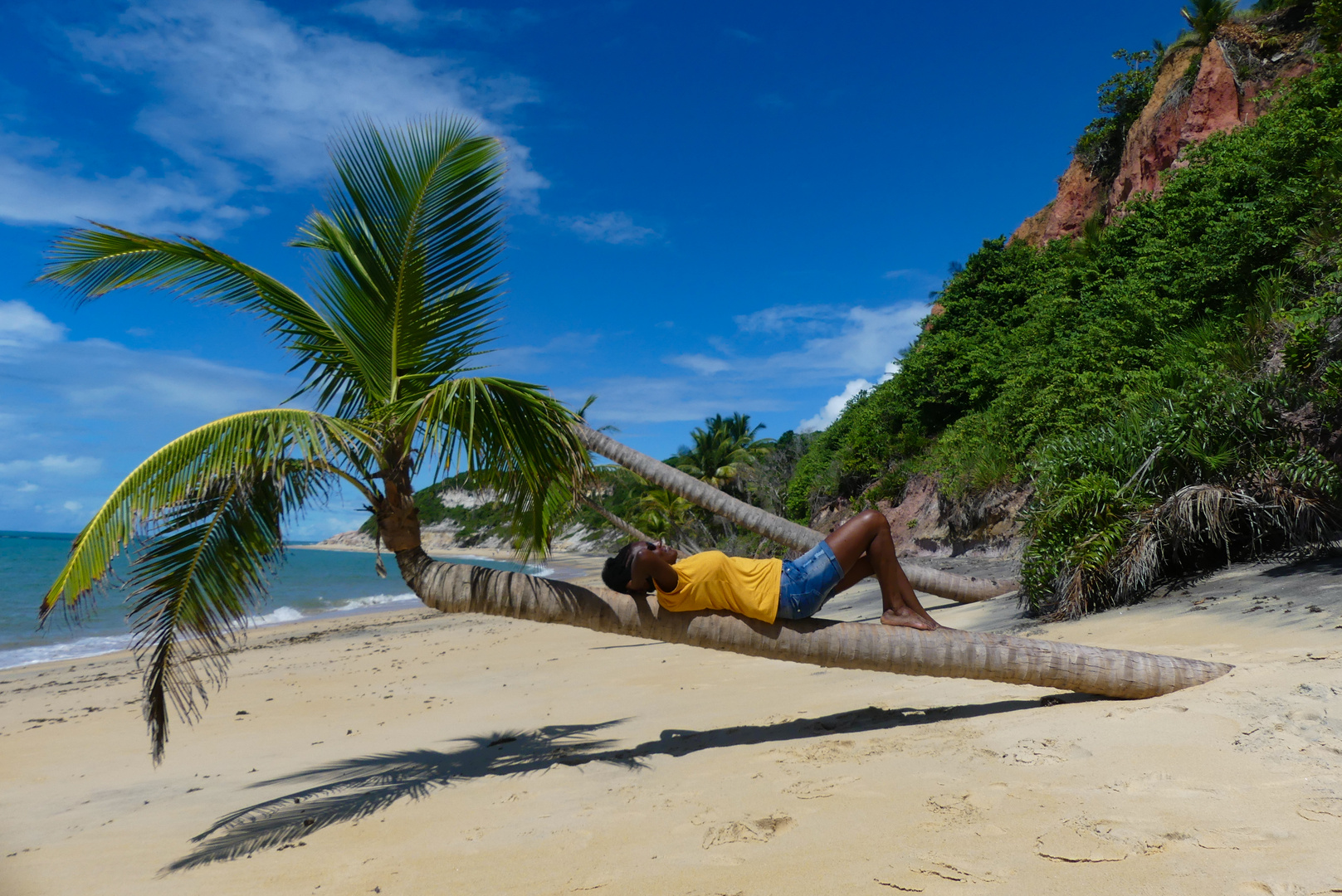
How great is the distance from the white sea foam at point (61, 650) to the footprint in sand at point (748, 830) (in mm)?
16320

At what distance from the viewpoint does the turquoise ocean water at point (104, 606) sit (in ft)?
49.5

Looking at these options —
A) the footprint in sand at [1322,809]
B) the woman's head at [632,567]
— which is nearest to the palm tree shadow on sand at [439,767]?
the woman's head at [632,567]

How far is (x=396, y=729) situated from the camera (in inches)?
271

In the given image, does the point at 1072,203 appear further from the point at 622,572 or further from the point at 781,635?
the point at 622,572

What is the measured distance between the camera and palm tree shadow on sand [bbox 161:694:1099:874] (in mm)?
4113

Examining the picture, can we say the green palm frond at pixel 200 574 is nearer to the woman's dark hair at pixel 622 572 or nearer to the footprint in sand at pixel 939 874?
the woman's dark hair at pixel 622 572

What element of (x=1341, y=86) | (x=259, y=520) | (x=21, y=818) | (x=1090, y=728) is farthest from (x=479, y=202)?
(x=1341, y=86)

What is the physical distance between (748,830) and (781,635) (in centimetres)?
154

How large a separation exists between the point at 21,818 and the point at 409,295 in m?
4.55

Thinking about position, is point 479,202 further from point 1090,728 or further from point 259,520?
point 1090,728

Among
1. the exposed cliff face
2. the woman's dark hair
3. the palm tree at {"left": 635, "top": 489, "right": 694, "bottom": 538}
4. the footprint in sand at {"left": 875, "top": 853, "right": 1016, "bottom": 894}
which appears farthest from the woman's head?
the palm tree at {"left": 635, "top": 489, "right": 694, "bottom": 538}

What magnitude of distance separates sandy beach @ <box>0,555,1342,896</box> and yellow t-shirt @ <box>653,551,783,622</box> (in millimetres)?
829

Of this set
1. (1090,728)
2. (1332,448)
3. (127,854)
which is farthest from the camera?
(1332,448)

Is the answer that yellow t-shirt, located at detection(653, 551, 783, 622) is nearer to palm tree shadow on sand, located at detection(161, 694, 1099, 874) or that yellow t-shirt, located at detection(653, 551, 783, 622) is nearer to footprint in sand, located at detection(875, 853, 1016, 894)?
palm tree shadow on sand, located at detection(161, 694, 1099, 874)
